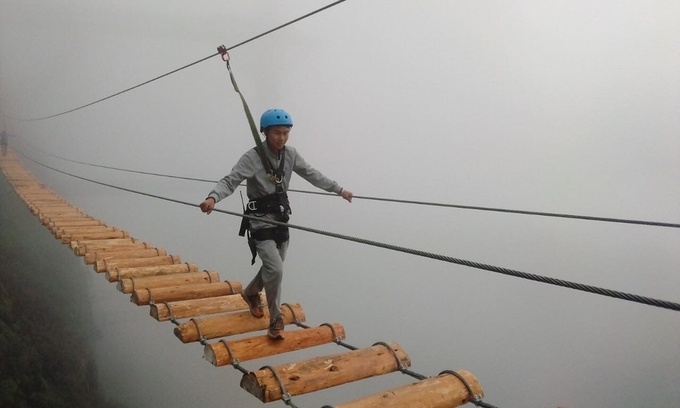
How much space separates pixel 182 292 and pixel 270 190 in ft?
6.55

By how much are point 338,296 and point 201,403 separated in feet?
177

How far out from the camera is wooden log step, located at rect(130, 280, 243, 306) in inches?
185

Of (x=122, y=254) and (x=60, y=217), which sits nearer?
(x=122, y=254)

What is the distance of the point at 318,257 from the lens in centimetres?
12131

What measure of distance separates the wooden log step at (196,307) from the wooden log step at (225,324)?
1.25 ft

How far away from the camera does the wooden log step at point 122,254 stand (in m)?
6.01

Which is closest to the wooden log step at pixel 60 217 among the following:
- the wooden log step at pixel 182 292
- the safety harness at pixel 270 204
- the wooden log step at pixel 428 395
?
the wooden log step at pixel 182 292

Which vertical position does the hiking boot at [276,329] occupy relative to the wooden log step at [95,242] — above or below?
below

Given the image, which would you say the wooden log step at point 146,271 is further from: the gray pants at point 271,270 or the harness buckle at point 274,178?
the harness buckle at point 274,178

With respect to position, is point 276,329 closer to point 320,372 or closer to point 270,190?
point 320,372

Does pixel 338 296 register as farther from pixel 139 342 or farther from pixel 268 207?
pixel 268 207

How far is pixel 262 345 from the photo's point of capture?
356cm

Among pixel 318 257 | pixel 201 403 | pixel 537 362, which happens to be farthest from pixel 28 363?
pixel 318 257

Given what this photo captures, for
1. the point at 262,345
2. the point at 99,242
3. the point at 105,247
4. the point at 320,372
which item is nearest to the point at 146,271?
the point at 105,247
